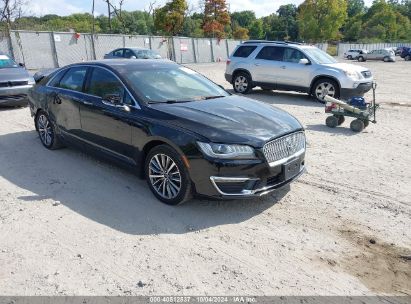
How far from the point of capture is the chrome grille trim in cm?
→ 437

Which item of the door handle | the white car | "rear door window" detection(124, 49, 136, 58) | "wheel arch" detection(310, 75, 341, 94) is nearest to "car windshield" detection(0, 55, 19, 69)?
the door handle

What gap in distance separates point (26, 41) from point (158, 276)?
2496cm

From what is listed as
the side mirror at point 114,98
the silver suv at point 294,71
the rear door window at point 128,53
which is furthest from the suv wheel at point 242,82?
the side mirror at point 114,98

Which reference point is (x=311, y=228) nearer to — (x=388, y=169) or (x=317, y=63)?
(x=388, y=169)

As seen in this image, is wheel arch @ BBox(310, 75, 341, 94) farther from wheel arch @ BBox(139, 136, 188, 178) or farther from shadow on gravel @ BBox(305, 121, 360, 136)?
wheel arch @ BBox(139, 136, 188, 178)

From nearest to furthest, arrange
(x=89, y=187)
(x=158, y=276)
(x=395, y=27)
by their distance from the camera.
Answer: (x=158, y=276) < (x=89, y=187) < (x=395, y=27)

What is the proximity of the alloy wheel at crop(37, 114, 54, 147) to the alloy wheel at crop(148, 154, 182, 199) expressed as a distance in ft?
9.60

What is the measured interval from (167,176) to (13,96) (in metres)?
7.79

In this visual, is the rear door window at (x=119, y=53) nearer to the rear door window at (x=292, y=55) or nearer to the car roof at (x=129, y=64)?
the rear door window at (x=292, y=55)

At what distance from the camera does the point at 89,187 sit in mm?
5281

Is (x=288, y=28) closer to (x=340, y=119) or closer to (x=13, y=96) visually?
(x=340, y=119)

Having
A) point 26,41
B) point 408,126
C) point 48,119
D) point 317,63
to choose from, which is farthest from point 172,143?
point 26,41

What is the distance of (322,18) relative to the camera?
71188mm

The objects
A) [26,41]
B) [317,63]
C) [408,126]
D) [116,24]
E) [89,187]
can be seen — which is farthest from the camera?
[116,24]
